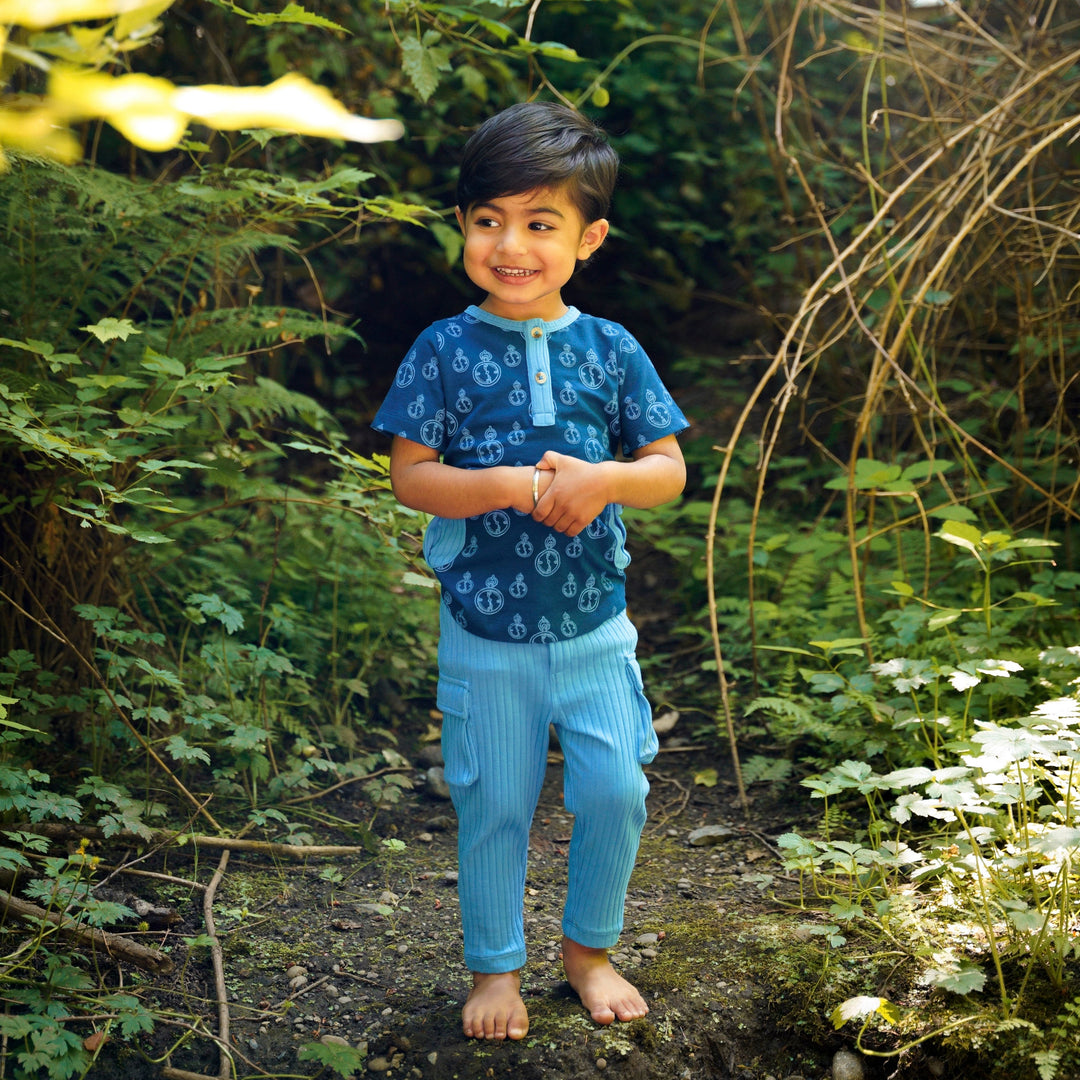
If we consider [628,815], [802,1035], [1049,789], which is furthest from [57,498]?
[1049,789]

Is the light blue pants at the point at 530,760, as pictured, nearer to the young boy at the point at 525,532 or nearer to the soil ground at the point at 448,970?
the young boy at the point at 525,532

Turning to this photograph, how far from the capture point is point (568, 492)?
5.53 feet

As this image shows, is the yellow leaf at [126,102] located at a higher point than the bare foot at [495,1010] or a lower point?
higher

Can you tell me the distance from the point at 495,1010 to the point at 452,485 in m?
0.94

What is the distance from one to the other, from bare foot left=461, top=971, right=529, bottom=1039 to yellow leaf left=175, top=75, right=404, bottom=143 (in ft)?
5.23

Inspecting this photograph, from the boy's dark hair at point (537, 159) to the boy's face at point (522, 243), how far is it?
0.02 m

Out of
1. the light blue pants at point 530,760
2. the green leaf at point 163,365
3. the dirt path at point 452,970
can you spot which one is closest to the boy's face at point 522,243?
the light blue pants at point 530,760

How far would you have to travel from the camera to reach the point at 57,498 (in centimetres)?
220

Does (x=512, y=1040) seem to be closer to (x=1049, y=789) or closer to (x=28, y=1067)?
(x=28, y=1067)

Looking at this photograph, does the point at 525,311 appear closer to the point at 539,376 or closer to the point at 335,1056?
the point at 539,376

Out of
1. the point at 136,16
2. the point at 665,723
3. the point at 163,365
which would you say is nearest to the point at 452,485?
the point at 163,365

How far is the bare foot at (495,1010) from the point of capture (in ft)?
6.06

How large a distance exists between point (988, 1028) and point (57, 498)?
6.67 feet

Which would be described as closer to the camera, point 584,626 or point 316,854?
point 584,626
